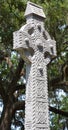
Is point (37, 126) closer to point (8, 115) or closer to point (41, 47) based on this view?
point (41, 47)

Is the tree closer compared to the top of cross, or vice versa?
the top of cross

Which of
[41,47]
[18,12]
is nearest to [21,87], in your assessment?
[18,12]

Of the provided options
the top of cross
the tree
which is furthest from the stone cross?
the tree

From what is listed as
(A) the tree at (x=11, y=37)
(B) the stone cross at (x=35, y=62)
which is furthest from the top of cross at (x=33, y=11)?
(A) the tree at (x=11, y=37)

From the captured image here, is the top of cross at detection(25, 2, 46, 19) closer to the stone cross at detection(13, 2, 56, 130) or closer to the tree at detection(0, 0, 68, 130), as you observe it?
the stone cross at detection(13, 2, 56, 130)

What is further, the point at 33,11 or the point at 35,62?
the point at 33,11

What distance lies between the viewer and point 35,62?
6.03 m

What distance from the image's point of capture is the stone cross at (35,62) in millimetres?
5645

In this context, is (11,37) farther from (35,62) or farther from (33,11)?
(35,62)

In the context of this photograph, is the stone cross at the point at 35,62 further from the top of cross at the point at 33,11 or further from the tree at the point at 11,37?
the tree at the point at 11,37

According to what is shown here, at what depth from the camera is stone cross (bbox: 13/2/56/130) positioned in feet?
18.5

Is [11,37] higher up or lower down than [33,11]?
higher up

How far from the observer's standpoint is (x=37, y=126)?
5.57 metres

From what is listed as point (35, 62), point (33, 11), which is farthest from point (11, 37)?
point (35, 62)
